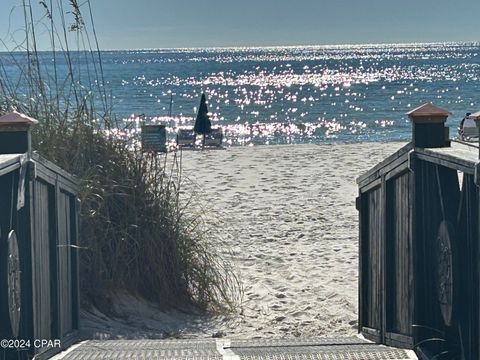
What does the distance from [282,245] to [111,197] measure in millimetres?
2570

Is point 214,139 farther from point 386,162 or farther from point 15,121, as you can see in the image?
point 15,121

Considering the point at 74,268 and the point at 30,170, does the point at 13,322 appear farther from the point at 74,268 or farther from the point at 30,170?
the point at 74,268

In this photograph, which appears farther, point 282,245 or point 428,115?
point 282,245

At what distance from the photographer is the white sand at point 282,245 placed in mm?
5031

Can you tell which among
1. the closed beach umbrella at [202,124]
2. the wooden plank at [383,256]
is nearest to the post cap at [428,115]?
the wooden plank at [383,256]

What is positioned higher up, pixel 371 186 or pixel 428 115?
pixel 428 115

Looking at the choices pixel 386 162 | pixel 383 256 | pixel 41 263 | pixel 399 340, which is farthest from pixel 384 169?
pixel 41 263

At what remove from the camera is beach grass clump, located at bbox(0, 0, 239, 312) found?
4973 millimetres

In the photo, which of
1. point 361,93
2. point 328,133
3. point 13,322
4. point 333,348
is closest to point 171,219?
point 333,348

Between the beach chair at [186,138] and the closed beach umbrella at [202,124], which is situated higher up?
the closed beach umbrella at [202,124]

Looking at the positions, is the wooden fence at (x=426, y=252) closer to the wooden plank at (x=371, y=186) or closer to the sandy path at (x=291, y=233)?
the wooden plank at (x=371, y=186)

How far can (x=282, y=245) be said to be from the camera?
7.29m

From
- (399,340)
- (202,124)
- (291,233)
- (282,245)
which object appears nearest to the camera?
(399,340)

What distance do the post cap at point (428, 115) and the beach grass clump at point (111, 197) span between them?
2.20 m
